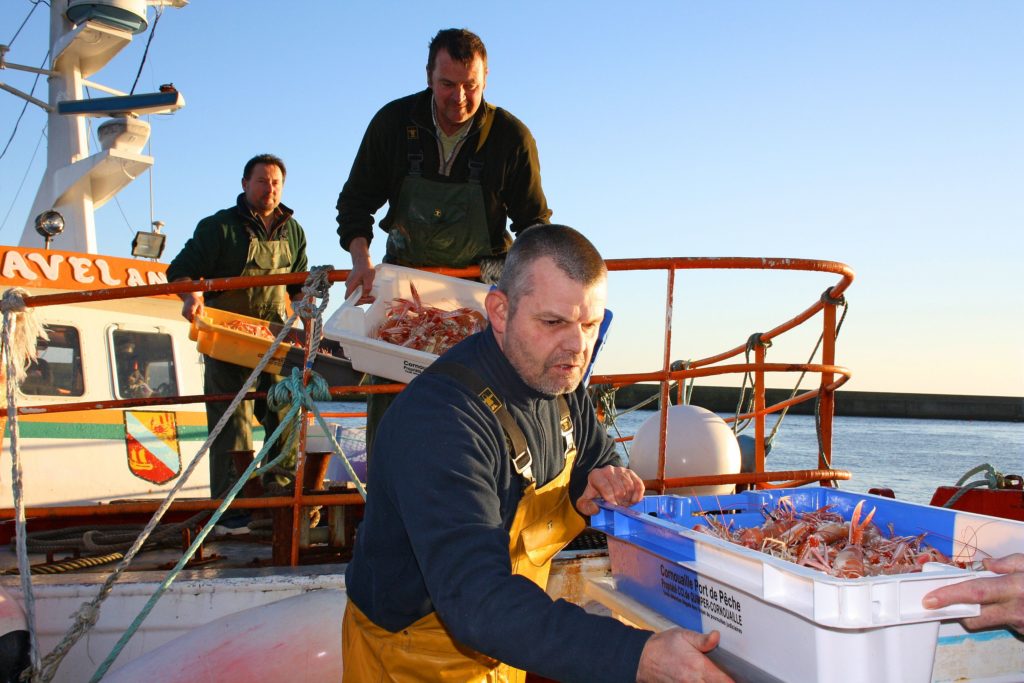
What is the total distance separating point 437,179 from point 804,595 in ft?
10.1

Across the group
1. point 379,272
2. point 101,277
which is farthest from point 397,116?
point 101,277

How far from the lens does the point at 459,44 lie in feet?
13.3

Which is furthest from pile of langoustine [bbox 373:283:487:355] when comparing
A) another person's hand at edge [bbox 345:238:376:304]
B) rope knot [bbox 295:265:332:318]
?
rope knot [bbox 295:265:332:318]

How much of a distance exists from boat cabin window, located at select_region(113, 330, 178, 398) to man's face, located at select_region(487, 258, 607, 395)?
623 centimetres

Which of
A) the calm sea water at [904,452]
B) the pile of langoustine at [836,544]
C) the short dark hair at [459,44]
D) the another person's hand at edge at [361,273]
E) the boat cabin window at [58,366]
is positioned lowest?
the calm sea water at [904,452]

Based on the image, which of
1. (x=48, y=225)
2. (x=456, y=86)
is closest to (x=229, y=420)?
→ (x=456, y=86)

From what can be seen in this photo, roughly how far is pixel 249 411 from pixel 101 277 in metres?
2.58

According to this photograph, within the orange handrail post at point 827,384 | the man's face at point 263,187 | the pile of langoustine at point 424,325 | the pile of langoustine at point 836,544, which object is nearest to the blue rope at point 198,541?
the pile of langoustine at point 424,325

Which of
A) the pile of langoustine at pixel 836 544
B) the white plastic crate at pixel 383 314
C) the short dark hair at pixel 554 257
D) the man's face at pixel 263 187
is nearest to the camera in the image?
the pile of langoustine at pixel 836 544

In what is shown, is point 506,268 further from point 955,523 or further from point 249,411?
point 249,411

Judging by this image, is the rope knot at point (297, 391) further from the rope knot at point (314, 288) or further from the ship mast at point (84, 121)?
the ship mast at point (84, 121)

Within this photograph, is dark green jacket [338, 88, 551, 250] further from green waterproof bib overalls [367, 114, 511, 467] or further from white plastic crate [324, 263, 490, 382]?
white plastic crate [324, 263, 490, 382]

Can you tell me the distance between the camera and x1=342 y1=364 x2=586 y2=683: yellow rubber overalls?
8.03 feet

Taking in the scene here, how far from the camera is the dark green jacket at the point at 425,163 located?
4.32 metres
